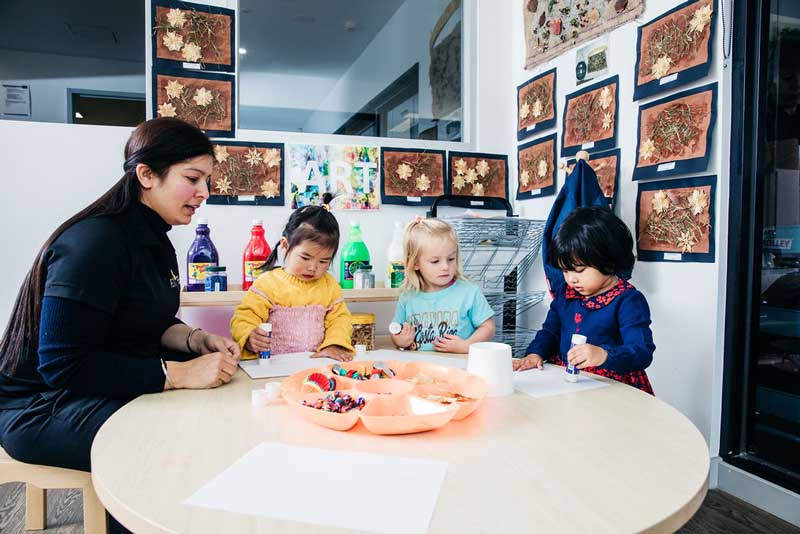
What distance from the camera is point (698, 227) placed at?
1.76 metres

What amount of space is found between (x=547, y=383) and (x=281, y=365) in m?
0.61

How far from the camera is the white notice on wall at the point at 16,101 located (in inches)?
89.5

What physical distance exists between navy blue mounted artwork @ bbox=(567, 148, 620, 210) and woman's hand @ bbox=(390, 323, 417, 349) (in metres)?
0.90

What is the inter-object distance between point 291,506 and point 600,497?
1.10ft

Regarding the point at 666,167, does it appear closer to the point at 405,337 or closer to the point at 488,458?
the point at 405,337

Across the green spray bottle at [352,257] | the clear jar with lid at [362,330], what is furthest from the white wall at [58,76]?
the clear jar with lid at [362,330]

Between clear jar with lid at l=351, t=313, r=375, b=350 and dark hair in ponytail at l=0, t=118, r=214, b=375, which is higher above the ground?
dark hair in ponytail at l=0, t=118, r=214, b=375

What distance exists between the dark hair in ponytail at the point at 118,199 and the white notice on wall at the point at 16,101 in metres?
1.43

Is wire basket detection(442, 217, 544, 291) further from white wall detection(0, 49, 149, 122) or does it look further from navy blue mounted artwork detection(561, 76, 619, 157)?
white wall detection(0, 49, 149, 122)

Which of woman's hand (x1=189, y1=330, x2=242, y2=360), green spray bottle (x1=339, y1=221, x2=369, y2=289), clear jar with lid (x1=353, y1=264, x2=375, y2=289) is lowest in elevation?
woman's hand (x1=189, y1=330, x2=242, y2=360)

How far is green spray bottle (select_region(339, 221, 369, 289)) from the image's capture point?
2301 millimetres

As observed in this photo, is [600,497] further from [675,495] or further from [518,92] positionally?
[518,92]

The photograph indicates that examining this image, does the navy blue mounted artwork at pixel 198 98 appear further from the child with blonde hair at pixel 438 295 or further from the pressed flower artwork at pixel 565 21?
the pressed flower artwork at pixel 565 21

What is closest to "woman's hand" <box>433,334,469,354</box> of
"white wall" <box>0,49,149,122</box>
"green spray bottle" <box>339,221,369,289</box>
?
"green spray bottle" <box>339,221,369,289</box>
